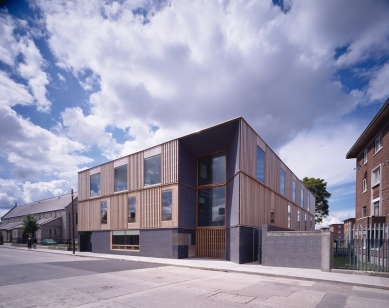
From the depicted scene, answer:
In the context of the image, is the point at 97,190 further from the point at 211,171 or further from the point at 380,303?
the point at 380,303

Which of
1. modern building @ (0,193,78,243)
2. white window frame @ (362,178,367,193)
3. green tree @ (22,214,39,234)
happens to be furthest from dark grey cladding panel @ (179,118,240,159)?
modern building @ (0,193,78,243)

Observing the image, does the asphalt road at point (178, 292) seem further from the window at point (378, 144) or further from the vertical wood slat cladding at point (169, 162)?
the window at point (378, 144)

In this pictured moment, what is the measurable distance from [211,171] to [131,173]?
26.8ft

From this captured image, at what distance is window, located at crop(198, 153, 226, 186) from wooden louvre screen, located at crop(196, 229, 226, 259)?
4.09 m

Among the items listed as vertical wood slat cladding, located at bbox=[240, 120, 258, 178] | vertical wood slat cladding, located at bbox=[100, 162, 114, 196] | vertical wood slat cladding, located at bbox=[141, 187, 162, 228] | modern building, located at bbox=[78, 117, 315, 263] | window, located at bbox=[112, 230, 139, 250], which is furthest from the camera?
vertical wood slat cladding, located at bbox=[100, 162, 114, 196]

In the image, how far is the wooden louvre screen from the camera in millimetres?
21984

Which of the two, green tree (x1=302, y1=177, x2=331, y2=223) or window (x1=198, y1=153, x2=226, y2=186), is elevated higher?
window (x1=198, y1=153, x2=226, y2=186)

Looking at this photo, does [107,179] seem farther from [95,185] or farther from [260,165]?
[260,165]

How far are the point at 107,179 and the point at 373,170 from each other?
24.7 meters

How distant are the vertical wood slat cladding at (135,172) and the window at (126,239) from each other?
13.7ft

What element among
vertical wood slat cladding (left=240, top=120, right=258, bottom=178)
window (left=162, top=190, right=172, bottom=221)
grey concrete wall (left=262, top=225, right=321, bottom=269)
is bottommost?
grey concrete wall (left=262, top=225, right=321, bottom=269)

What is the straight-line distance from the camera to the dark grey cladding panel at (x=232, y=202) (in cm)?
1914

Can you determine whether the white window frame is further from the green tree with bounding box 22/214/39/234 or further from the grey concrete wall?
the green tree with bounding box 22/214/39/234

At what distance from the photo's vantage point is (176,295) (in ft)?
30.2
